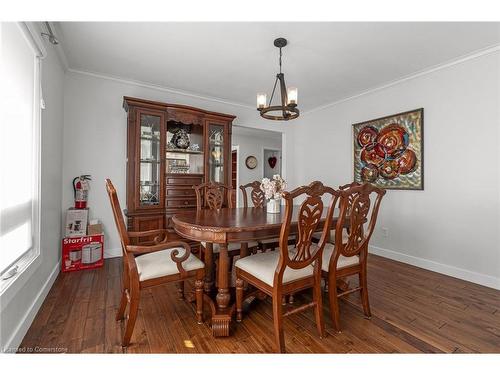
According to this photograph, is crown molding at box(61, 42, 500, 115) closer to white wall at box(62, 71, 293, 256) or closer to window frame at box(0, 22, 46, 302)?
white wall at box(62, 71, 293, 256)

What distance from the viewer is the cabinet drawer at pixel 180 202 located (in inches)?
129

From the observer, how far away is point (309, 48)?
2447 millimetres

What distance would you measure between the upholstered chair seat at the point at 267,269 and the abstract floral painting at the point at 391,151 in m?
2.25

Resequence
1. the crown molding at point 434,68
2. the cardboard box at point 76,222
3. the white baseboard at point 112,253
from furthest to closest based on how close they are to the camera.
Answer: the white baseboard at point 112,253
the cardboard box at point 76,222
the crown molding at point 434,68

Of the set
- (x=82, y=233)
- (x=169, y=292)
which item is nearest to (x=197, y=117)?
(x=82, y=233)

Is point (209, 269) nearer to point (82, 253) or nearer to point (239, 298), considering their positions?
point (239, 298)

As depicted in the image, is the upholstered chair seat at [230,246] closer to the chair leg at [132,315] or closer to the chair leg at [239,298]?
the chair leg at [239,298]

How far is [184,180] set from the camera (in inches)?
133

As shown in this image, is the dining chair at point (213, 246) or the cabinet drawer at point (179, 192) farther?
the cabinet drawer at point (179, 192)

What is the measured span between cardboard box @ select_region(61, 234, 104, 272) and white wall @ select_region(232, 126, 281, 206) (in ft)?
11.3

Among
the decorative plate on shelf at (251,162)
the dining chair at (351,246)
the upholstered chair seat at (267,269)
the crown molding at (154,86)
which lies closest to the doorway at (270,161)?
the decorative plate on shelf at (251,162)
